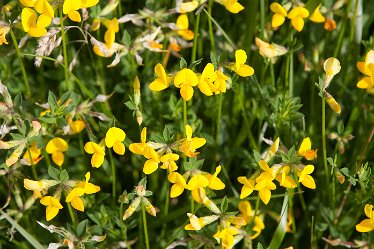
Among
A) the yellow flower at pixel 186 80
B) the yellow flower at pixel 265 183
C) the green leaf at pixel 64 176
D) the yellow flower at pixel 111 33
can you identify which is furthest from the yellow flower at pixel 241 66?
the green leaf at pixel 64 176

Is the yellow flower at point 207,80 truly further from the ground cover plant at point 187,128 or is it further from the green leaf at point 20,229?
the green leaf at point 20,229

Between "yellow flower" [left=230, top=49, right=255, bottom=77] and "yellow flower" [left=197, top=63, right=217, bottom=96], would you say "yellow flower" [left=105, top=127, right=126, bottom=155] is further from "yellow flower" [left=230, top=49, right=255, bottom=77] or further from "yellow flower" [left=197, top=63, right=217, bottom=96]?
"yellow flower" [left=230, top=49, right=255, bottom=77]

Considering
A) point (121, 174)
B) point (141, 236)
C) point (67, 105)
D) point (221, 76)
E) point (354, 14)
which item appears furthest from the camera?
point (121, 174)

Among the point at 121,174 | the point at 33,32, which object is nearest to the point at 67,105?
the point at 33,32

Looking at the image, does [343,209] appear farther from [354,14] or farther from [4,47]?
[4,47]

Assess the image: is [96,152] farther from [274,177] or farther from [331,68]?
[331,68]

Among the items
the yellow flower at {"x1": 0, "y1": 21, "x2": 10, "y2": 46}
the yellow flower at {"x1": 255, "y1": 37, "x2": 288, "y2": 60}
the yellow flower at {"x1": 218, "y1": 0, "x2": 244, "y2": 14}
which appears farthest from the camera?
the yellow flower at {"x1": 255, "y1": 37, "x2": 288, "y2": 60}

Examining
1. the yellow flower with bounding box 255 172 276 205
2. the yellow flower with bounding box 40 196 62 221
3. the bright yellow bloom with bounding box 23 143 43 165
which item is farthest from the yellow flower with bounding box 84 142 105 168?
the yellow flower with bounding box 255 172 276 205
